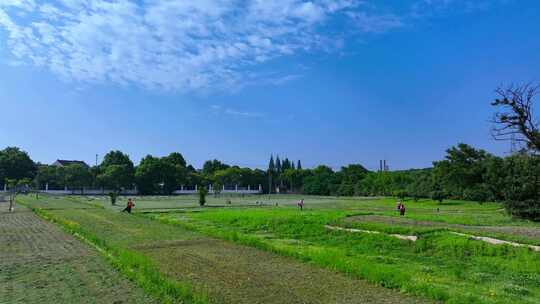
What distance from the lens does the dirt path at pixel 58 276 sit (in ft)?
31.1

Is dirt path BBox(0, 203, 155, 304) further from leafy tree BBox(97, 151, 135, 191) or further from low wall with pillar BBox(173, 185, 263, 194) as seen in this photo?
low wall with pillar BBox(173, 185, 263, 194)

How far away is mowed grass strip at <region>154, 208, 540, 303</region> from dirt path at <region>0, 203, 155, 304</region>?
622 centimetres

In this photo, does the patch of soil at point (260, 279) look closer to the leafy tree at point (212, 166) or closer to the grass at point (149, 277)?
the grass at point (149, 277)

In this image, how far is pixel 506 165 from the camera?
99.5ft

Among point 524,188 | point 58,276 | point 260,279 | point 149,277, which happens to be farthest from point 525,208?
point 58,276

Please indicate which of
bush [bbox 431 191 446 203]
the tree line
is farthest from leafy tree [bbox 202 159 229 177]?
bush [bbox 431 191 446 203]

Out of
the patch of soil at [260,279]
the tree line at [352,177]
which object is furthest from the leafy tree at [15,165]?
the patch of soil at [260,279]

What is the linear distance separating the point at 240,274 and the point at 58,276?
4.77 meters

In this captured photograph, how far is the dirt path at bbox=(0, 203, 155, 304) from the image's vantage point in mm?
9477

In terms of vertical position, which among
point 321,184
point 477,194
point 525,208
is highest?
point 321,184

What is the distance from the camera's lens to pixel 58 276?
11617 mm

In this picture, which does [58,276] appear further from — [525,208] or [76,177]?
[76,177]

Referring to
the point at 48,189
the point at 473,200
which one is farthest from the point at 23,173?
the point at 473,200

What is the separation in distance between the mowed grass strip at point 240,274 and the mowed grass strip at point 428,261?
1.95ft
